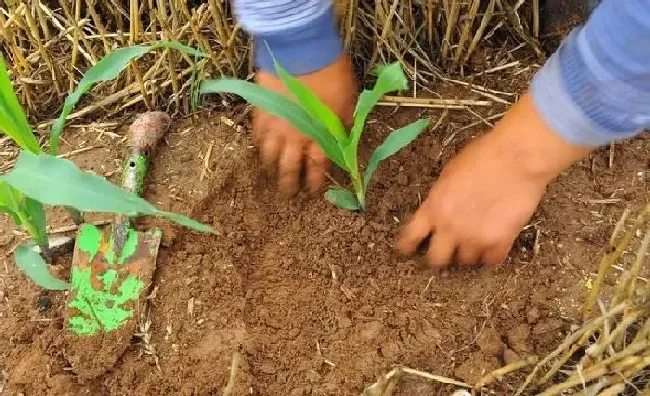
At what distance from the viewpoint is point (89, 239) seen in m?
1.06

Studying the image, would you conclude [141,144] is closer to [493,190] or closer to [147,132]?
[147,132]

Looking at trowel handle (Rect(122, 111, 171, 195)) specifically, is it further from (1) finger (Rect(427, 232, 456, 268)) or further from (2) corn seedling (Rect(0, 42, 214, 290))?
(1) finger (Rect(427, 232, 456, 268))

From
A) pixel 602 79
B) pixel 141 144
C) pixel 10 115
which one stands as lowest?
pixel 141 144

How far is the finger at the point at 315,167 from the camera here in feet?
3.47

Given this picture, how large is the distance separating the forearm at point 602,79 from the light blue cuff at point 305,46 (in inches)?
10.1

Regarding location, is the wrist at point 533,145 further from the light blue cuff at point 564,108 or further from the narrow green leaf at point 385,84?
the narrow green leaf at point 385,84

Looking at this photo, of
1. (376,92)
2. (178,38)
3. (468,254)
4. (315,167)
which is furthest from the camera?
(178,38)

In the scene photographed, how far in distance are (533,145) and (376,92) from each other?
180 mm

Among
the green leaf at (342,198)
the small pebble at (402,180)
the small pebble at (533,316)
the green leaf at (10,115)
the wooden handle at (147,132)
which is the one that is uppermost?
the green leaf at (10,115)

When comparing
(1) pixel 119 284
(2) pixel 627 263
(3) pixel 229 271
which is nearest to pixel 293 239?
(3) pixel 229 271

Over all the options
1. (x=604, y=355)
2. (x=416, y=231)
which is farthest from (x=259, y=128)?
(x=604, y=355)

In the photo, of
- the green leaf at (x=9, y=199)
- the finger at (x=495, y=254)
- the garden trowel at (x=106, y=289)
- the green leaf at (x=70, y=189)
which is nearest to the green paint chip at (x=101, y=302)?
the garden trowel at (x=106, y=289)

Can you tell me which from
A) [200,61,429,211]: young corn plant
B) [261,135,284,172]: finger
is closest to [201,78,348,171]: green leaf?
[200,61,429,211]: young corn plant

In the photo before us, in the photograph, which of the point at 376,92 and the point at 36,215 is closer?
the point at 376,92
